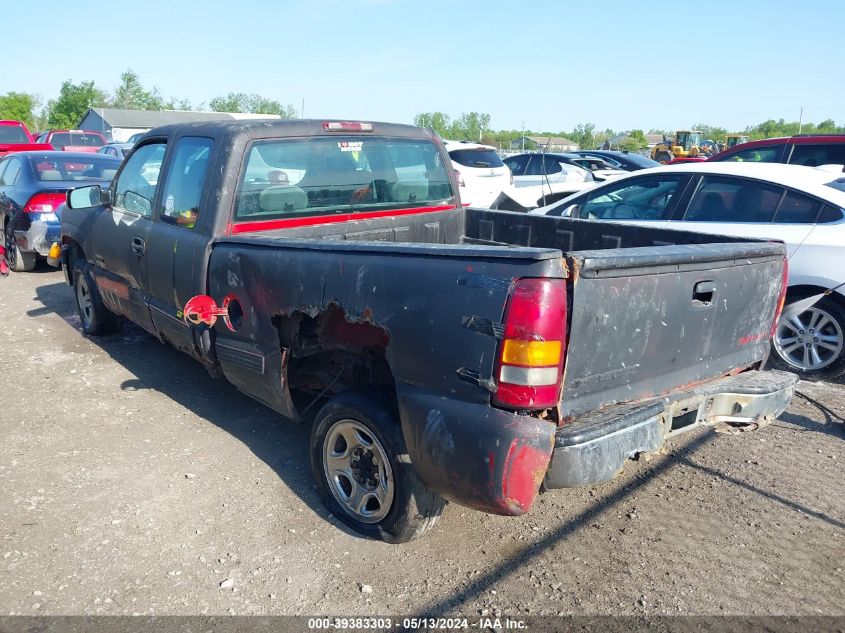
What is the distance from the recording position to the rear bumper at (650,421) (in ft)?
8.39

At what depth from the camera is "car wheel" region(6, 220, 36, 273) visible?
940cm

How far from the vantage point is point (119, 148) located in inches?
814

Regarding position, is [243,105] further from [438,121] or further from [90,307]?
[90,307]

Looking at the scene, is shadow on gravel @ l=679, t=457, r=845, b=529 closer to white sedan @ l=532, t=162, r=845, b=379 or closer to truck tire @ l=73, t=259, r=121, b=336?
white sedan @ l=532, t=162, r=845, b=379

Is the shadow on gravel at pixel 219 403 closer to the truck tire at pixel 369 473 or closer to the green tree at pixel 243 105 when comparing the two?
the truck tire at pixel 369 473

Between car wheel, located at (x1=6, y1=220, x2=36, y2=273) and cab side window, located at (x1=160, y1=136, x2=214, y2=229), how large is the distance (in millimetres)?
6119

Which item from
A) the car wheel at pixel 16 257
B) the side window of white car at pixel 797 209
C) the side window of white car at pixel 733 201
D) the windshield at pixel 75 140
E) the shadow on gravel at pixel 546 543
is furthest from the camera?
the windshield at pixel 75 140

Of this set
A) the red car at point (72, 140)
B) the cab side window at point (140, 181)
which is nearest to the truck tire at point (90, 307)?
the cab side window at point (140, 181)

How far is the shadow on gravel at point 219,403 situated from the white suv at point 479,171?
22.5ft

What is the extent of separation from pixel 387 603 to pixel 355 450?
74 cm

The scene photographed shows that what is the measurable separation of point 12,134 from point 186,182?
17.2 meters

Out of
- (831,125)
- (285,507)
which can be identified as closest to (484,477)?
(285,507)

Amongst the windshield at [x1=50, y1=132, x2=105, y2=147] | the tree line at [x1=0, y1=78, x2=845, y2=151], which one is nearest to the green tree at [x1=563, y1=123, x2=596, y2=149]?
the tree line at [x1=0, y1=78, x2=845, y2=151]

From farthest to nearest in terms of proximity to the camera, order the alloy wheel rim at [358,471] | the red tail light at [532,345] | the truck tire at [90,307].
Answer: the truck tire at [90,307] → the alloy wheel rim at [358,471] → the red tail light at [532,345]
